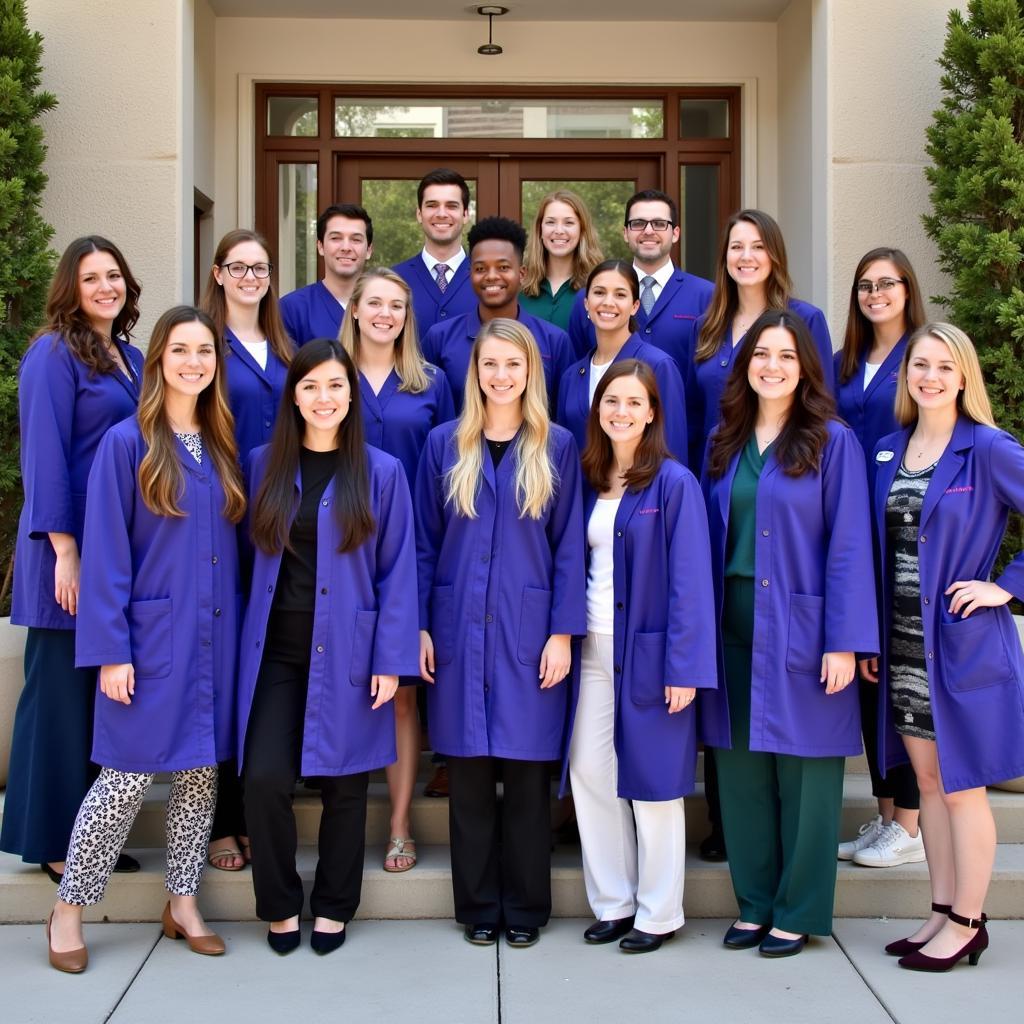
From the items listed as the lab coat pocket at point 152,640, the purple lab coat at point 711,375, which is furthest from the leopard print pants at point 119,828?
the purple lab coat at point 711,375

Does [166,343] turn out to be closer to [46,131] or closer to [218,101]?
[46,131]

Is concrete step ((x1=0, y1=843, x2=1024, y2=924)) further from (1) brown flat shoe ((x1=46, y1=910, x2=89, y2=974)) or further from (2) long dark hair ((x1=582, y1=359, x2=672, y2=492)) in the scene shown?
(2) long dark hair ((x1=582, y1=359, x2=672, y2=492))

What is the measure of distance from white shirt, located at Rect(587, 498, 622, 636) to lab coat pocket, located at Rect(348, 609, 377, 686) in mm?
732

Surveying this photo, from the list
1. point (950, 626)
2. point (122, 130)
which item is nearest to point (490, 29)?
point (122, 130)

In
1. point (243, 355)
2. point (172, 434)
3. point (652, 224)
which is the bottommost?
point (172, 434)

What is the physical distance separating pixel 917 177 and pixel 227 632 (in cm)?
434

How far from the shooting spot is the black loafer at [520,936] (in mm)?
4211

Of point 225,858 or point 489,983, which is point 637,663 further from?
point 225,858

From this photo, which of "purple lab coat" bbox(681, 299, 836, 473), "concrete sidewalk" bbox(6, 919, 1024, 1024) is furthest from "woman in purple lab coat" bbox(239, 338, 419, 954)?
"purple lab coat" bbox(681, 299, 836, 473)

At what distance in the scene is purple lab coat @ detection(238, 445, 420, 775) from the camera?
4082mm

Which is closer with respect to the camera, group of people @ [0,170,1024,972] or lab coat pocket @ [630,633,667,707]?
group of people @ [0,170,1024,972]

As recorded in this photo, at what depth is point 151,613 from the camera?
13.1 ft

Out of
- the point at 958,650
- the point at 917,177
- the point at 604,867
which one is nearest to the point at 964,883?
the point at 958,650

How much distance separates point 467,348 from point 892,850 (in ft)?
8.12
